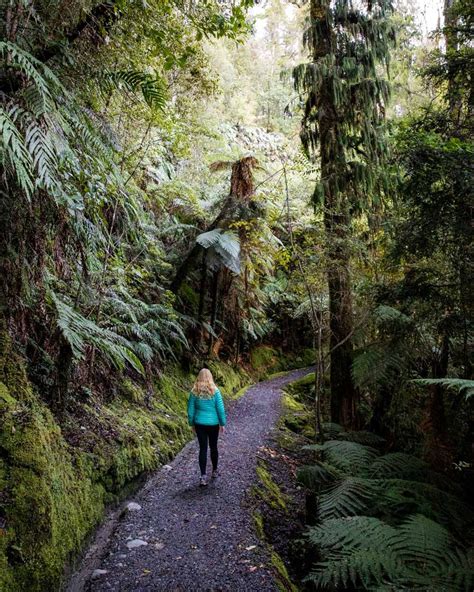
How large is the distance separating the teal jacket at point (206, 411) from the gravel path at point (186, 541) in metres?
0.75

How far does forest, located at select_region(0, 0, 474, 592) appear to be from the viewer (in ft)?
9.16

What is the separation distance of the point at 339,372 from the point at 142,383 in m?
3.33

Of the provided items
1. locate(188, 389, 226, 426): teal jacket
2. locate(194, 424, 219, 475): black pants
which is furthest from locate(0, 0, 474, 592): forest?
locate(188, 389, 226, 426): teal jacket

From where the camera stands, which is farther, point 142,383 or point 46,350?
point 142,383

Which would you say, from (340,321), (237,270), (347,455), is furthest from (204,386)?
(237,270)

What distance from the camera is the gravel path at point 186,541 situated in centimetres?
304

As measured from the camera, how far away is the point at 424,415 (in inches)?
183

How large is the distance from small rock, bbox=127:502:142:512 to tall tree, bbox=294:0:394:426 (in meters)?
3.68

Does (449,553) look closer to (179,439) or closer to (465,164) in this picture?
(465,164)

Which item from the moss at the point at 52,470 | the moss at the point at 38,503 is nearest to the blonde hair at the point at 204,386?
the moss at the point at 52,470

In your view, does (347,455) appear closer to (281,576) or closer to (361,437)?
(361,437)

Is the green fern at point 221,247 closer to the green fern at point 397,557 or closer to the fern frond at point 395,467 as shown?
the fern frond at point 395,467

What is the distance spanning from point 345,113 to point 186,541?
6.53 meters

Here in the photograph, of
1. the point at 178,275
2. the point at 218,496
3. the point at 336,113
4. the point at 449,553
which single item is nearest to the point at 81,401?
the point at 218,496
